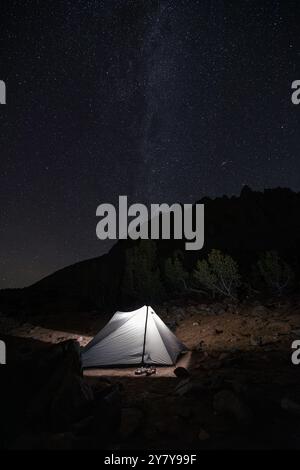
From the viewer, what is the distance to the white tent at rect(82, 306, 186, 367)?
9211mm

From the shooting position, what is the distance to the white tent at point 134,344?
9.21 m

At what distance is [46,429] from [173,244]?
6432 centimetres

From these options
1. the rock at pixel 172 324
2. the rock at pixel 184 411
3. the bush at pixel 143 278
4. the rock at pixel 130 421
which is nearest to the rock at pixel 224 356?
the rock at pixel 184 411

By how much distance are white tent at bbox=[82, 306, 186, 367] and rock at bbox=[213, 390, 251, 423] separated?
3641 mm

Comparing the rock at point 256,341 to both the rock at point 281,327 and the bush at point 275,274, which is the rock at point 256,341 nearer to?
the rock at point 281,327

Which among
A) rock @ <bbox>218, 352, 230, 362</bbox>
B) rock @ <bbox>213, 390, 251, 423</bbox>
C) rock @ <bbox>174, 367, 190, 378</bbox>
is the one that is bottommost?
rock @ <bbox>174, 367, 190, 378</bbox>

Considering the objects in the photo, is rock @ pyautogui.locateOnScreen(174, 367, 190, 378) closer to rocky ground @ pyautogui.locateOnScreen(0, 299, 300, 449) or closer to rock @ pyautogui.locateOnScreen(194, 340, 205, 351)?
rocky ground @ pyautogui.locateOnScreen(0, 299, 300, 449)

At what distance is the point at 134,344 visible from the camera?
9539mm

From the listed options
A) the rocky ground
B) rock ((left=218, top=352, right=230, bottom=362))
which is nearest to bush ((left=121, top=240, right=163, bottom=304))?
rock ((left=218, top=352, right=230, bottom=362))

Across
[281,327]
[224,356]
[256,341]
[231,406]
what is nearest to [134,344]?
[224,356]

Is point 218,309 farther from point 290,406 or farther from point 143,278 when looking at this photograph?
point 143,278

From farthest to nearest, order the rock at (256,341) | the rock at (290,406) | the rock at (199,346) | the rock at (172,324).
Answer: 1. the rock at (172,324)
2. the rock at (199,346)
3. the rock at (256,341)
4. the rock at (290,406)

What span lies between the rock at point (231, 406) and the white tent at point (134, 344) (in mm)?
3641
